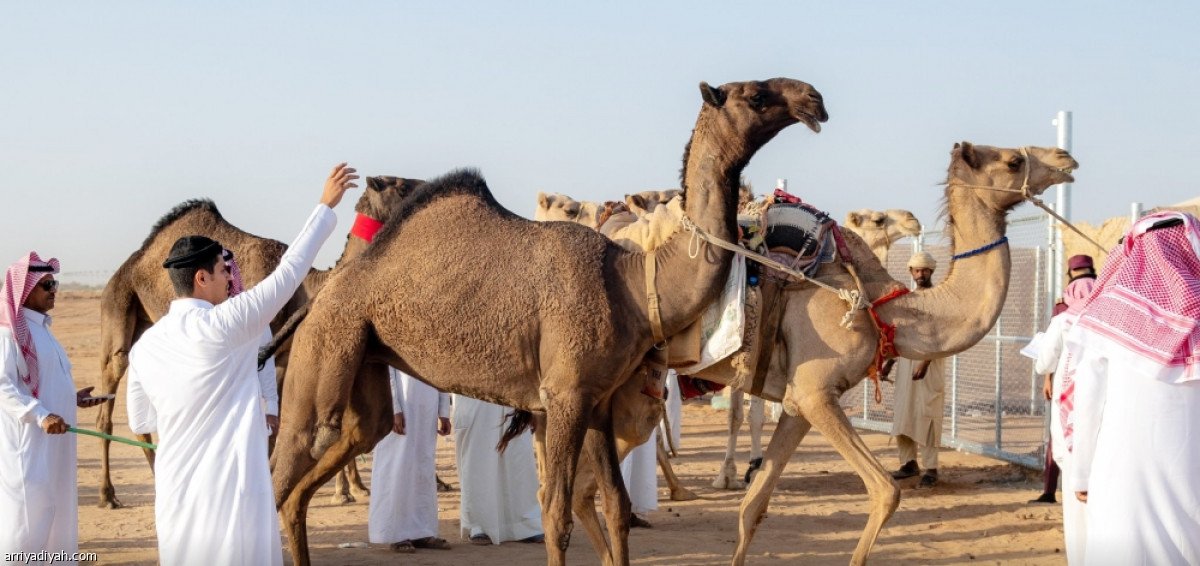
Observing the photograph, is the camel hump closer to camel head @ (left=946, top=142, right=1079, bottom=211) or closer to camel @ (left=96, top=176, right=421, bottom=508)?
camel @ (left=96, top=176, right=421, bottom=508)

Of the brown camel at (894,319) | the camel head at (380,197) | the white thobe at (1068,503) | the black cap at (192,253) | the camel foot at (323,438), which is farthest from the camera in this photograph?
the camel head at (380,197)

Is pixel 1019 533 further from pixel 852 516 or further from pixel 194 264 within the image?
pixel 194 264

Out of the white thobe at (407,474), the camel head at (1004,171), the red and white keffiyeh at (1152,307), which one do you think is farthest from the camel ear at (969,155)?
the white thobe at (407,474)

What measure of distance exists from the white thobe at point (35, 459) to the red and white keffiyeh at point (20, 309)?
0.05 metres

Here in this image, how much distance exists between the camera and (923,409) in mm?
11477

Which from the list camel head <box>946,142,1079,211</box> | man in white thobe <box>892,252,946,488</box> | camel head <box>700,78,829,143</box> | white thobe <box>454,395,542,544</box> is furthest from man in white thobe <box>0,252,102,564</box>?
man in white thobe <box>892,252,946,488</box>

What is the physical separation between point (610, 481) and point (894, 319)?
1.91 metres

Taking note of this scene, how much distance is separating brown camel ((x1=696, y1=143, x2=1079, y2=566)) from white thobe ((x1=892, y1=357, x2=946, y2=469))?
461cm

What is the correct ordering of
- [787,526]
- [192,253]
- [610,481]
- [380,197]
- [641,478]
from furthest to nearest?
[641,478]
[787,526]
[380,197]
[610,481]
[192,253]

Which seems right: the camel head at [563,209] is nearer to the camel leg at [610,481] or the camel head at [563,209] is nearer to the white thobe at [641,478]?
the white thobe at [641,478]

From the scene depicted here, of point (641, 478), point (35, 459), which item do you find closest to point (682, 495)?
point (641, 478)

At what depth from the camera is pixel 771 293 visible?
6992 mm

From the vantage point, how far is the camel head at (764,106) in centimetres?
620

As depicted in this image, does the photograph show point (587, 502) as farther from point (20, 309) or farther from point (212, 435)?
point (20, 309)
